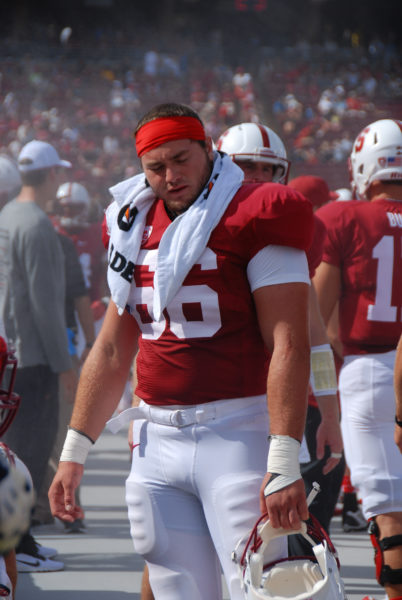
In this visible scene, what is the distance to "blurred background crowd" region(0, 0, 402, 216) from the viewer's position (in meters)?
24.8

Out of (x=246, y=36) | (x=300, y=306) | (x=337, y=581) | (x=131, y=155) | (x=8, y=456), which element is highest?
(x=246, y=36)

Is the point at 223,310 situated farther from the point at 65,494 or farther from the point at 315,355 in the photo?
the point at 315,355

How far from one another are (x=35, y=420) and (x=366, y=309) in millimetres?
1981

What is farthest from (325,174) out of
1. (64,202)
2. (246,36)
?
(64,202)

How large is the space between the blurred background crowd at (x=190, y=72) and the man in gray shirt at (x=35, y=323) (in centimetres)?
1370

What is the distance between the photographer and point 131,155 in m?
25.0

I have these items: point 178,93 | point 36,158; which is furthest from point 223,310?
point 178,93

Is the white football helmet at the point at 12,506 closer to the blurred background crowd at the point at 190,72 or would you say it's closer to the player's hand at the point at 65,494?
the player's hand at the point at 65,494

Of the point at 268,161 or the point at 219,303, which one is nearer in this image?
the point at 219,303

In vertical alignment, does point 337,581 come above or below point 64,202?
below

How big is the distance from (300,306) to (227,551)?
0.63 m

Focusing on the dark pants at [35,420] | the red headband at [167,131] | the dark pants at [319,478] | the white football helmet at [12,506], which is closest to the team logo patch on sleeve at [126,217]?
the red headband at [167,131]

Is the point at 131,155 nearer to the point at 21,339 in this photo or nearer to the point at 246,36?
the point at 246,36

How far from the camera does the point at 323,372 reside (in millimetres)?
3441
